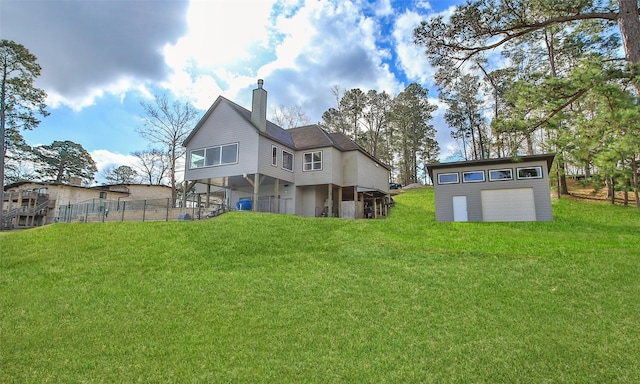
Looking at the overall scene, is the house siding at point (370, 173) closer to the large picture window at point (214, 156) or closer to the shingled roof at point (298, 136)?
the shingled roof at point (298, 136)

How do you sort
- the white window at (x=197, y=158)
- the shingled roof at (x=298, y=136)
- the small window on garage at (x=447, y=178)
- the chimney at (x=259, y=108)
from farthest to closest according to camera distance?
1. the white window at (x=197, y=158)
2. the shingled roof at (x=298, y=136)
3. the chimney at (x=259, y=108)
4. the small window on garage at (x=447, y=178)

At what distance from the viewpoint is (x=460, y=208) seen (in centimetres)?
1892

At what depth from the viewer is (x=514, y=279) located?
7.59 m

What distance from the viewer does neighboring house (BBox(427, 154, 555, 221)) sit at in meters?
17.5

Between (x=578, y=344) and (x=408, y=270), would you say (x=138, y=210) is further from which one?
(x=578, y=344)

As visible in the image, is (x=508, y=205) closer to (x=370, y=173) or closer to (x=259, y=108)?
(x=370, y=173)

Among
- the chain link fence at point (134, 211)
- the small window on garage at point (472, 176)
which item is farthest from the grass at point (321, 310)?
the small window on garage at point (472, 176)

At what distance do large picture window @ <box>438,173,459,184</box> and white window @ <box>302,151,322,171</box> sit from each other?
741cm

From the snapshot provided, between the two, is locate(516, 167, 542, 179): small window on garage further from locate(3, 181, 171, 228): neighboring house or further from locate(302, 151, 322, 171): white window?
locate(3, 181, 171, 228): neighboring house

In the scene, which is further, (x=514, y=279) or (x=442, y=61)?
(x=442, y=61)

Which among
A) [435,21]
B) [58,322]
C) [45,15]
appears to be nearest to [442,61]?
[435,21]

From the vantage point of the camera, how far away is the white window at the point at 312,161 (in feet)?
72.2

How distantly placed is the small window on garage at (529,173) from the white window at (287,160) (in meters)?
13.3

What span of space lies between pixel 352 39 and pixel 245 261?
40.3ft
